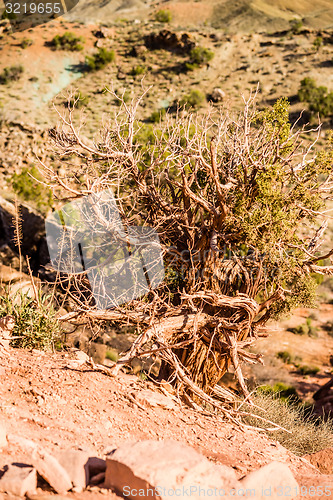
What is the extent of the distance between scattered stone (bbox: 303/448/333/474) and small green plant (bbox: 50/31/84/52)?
4485 centimetres

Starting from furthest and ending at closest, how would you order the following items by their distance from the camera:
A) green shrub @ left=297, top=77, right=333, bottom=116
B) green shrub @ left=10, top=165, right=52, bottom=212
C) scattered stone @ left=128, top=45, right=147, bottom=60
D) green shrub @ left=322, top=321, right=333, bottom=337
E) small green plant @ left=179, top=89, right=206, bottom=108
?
1. scattered stone @ left=128, top=45, right=147, bottom=60
2. small green plant @ left=179, top=89, right=206, bottom=108
3. green shrub @ left=297, top=77, right=333, bottom=116
4. green shrub @ left=10, top=165, right=52, bottom=212
5. green shrub @ left=322, top=321, right=333, bottom=337

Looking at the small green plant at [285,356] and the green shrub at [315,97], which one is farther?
the green shrub at [315,97]

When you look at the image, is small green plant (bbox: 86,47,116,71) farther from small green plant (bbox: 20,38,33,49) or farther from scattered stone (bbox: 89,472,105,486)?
scattered stone (bbox: 89,472,105,486)

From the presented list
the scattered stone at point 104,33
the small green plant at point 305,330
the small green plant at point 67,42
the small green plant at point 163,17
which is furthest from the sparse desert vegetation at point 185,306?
the small green plant at point 163,17

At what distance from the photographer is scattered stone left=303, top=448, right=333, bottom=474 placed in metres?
6.00

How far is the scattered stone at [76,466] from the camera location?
3418mm

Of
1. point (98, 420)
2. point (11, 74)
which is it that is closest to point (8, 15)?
point (11, 74)

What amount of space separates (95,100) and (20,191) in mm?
18079

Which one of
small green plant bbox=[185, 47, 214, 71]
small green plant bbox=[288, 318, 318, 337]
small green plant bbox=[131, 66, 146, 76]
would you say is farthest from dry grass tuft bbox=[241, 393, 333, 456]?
small green plant bbox=[185, 47, 214, 71]

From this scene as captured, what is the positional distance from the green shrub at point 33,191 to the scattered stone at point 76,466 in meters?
15.9

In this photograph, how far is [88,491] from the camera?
Answer: 342cm

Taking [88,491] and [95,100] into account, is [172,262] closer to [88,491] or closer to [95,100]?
[88,491]

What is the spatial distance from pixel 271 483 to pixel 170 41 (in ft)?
153

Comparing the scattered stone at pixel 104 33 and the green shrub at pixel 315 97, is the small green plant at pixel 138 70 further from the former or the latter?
the green shrub at pixel 315 97
